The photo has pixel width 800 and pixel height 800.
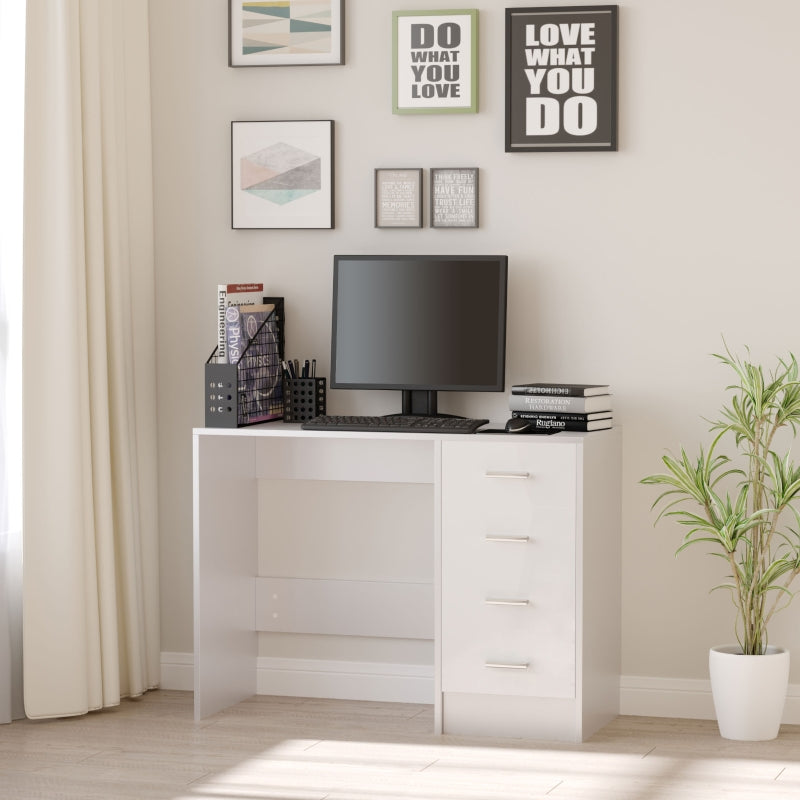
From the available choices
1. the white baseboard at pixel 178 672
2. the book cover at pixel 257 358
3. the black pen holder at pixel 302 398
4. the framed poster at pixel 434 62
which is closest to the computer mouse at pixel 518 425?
the black pen holder at pixel 302 398

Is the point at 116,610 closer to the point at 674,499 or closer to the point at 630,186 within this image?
the point at 674,499

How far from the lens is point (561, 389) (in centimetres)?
358

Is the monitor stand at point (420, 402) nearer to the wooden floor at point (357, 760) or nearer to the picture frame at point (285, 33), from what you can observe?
the wooden floor at point (357, 760)

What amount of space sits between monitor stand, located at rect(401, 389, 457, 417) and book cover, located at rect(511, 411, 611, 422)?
0.28m

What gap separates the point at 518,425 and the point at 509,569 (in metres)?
0.39

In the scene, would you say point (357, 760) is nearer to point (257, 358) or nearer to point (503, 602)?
point (503, 602)

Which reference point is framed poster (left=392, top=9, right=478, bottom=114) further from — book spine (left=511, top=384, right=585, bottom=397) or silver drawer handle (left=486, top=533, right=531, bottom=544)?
silver drawer handle (left=486, top=533, right=531, bottom=544)

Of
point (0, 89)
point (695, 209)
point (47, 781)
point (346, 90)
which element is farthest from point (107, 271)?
point (695, 209)

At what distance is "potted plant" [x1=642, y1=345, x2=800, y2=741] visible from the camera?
11.4 ft

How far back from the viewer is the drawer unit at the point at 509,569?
3.45 metres

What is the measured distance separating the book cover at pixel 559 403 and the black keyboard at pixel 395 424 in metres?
0.12

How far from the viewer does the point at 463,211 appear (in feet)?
12.8

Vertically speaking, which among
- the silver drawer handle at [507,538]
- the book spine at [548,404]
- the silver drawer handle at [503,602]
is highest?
the book spine at [548,404]

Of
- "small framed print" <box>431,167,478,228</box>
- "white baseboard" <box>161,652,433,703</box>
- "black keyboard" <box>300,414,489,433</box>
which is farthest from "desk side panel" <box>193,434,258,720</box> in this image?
"small framed print" <box>431,167,478,228</box>
